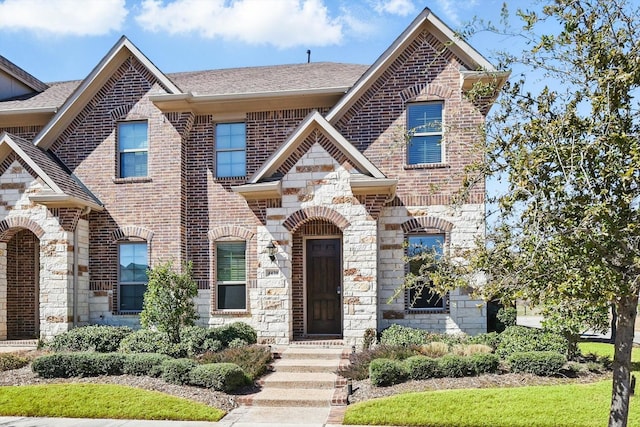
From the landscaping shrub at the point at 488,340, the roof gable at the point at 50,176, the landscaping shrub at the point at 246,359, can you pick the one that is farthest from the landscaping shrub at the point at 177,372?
the landscaping shrub at the point at 488,340

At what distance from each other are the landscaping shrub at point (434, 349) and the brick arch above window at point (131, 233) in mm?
8089

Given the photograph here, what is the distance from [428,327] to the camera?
47.5 ft

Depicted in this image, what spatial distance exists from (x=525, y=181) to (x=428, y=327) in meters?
9.51

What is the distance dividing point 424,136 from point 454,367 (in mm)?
6467

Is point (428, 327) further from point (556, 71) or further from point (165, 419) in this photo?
point (556, 71)


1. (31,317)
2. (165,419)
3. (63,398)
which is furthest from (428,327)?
(31,317)

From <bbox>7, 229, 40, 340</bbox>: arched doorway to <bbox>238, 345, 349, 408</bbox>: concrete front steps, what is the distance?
8162 millimetres

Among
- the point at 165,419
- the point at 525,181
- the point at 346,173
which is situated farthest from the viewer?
the point at 346,173

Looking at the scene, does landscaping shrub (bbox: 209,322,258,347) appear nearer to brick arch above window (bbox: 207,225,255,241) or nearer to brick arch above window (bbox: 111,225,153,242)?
brick arch above window (bbox: 207,225,255,241)

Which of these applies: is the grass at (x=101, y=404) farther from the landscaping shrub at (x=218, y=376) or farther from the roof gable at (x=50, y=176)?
the roof gable at (x=50, y=176)

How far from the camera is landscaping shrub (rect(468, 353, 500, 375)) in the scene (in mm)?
10523

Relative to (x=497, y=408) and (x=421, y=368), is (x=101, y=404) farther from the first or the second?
(x=497, y=408)

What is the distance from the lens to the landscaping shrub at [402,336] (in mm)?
12797

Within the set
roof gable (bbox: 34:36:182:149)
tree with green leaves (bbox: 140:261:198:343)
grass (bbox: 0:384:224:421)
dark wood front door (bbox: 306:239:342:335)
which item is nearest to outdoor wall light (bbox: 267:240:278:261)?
dark wood front door (bbox: 306:239:342:335)
